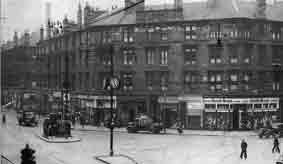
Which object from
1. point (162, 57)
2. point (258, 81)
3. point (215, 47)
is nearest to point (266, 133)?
point (258, 81)

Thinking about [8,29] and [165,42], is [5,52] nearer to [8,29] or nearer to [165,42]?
[8,29]

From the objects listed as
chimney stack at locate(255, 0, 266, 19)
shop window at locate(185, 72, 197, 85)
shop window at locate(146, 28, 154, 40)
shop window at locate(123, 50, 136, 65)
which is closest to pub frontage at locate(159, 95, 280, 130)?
shop window at locate(185, 72, 197, 85)

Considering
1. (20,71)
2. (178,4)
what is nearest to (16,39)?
(20,71)

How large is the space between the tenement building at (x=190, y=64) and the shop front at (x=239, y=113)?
0.27ft

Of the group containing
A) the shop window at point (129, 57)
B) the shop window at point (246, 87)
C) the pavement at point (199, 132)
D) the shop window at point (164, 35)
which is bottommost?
the pavement at point (199, 132)

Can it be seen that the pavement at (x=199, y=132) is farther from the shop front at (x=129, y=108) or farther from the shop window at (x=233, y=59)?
the shop window at (x=233, y=59)

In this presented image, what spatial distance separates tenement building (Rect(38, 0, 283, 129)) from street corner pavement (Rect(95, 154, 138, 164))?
1240cm

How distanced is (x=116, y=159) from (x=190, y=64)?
17.2 m

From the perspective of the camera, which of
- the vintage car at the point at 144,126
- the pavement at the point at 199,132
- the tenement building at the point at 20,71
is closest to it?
the tenement building at the point at 20,71

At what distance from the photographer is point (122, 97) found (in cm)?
3772

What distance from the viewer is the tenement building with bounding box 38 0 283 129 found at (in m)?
34.2

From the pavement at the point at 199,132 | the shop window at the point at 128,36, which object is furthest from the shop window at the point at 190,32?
the pavement at the point at 199,132

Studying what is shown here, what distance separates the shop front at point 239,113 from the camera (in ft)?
112

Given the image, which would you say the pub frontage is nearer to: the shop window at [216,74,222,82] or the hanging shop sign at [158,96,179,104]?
the hanging shop sign at [158,96,179,104]
